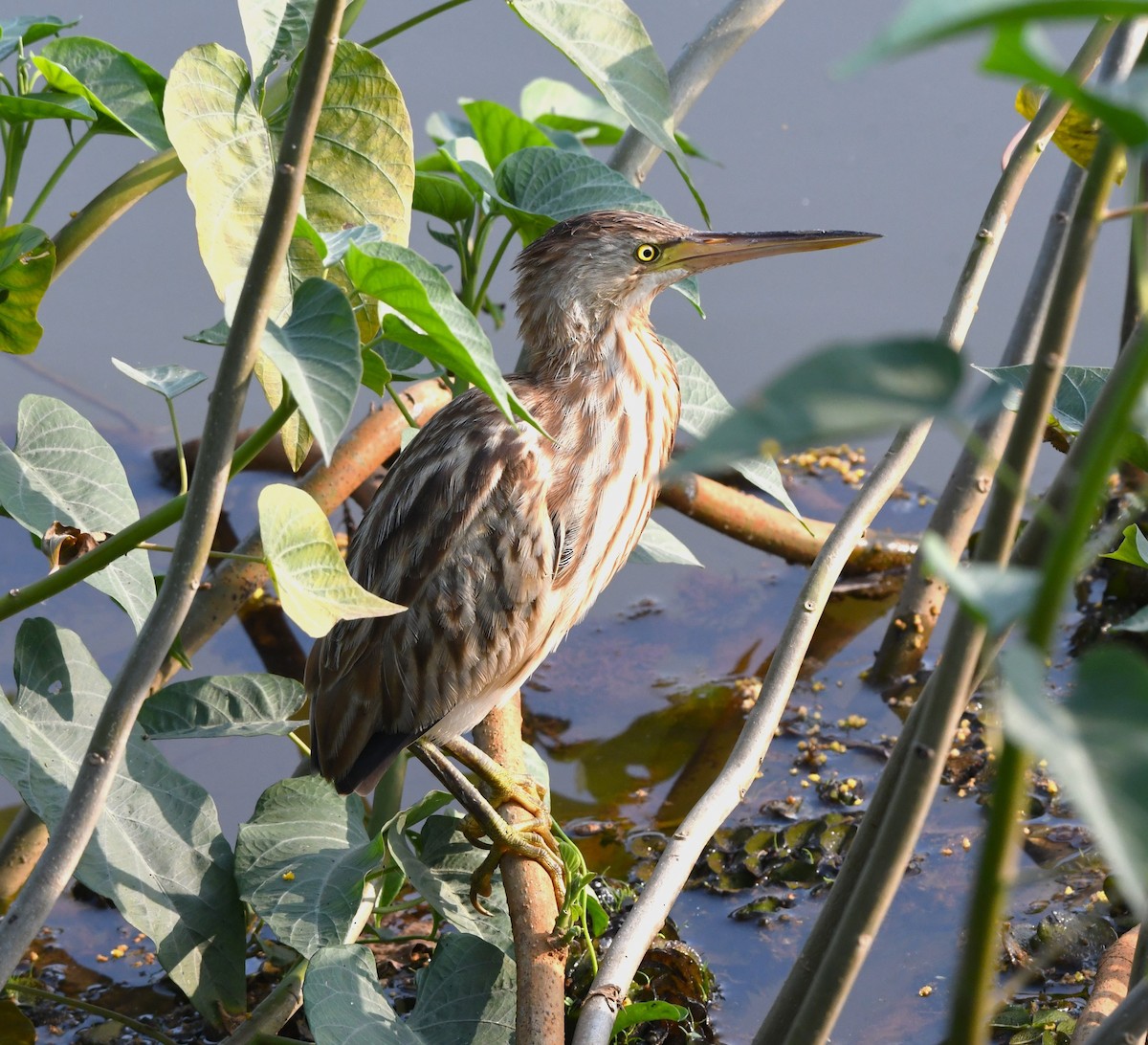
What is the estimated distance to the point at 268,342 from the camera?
849mm

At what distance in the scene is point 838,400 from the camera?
42 centimetres

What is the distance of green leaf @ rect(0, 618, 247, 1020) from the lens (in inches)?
54.8

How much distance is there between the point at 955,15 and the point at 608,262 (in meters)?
1.56

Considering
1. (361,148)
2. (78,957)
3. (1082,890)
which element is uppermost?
(361,148)

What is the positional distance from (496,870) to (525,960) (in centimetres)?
37

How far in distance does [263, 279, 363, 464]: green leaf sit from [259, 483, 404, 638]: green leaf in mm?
132

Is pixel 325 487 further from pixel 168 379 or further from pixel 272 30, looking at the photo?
pixel 272 30

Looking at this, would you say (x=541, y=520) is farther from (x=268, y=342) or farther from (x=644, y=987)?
(x=268, y=342)

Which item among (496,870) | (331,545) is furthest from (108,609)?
(331,545)

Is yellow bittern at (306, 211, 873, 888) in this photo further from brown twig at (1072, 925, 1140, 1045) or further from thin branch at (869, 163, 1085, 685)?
brown twig at (1072, 925, 1140, 1045)

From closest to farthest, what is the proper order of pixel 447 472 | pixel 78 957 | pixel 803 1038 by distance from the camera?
pixel 803 1038 → pixel 447 472 → pixel 78 957

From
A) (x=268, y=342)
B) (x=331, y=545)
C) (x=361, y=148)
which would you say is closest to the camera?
(x=268, y=342)

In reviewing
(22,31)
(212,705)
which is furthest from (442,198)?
(212,705)

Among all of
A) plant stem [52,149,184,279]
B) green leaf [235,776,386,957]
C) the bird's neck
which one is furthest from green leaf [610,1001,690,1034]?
plant stem [52,149,184,279]
